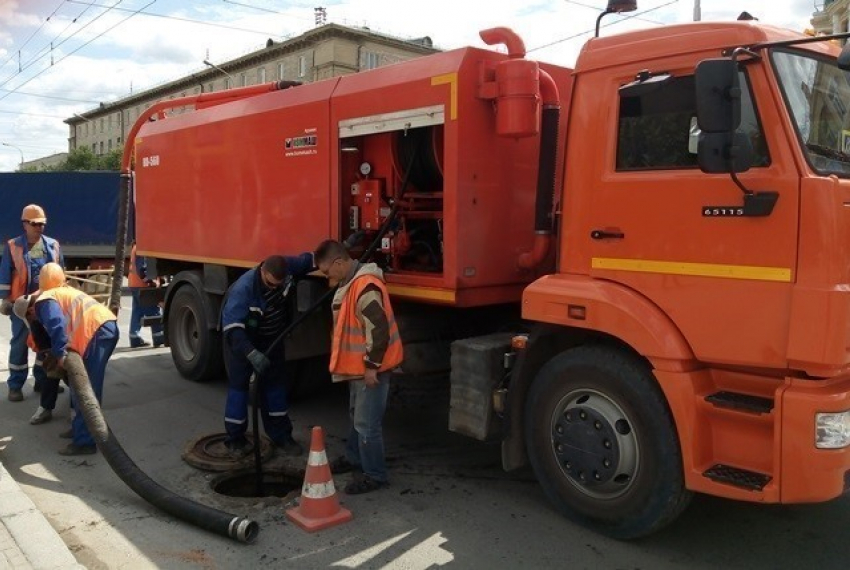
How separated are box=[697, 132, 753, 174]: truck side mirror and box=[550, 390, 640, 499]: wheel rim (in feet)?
4.48

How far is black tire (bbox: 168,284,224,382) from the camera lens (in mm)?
7340

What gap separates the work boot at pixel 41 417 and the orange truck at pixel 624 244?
2.68 meters

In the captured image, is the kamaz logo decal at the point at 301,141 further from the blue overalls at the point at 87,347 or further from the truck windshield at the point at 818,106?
the truck windshield at the point at 818,106

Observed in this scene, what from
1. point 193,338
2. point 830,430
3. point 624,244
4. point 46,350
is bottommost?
point 193,338

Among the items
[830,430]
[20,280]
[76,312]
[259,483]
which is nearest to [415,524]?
[259,483]

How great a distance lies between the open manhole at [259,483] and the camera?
496cm

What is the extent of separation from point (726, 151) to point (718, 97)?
0.24 meters

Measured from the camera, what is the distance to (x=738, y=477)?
3354mm

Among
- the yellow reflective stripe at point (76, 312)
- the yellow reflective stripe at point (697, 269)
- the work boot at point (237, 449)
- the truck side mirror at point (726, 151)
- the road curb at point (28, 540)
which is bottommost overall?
the work boot at point (237, 449)

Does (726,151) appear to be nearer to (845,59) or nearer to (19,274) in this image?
(845,59)

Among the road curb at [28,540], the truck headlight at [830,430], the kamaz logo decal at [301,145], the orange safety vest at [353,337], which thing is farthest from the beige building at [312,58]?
the truck headlight at [830,430]

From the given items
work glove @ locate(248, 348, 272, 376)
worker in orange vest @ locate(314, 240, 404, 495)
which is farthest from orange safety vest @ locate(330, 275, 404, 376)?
work glove @ locate(248, 348, 272, 376)

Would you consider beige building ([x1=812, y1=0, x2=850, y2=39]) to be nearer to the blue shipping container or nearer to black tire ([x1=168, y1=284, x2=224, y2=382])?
the blue shipping container

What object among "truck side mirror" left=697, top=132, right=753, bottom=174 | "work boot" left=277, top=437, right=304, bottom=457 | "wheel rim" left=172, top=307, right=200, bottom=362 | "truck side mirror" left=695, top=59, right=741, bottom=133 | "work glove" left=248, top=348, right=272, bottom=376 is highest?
"truck side mirror" left=695, top=59, right=741, bottom=133
